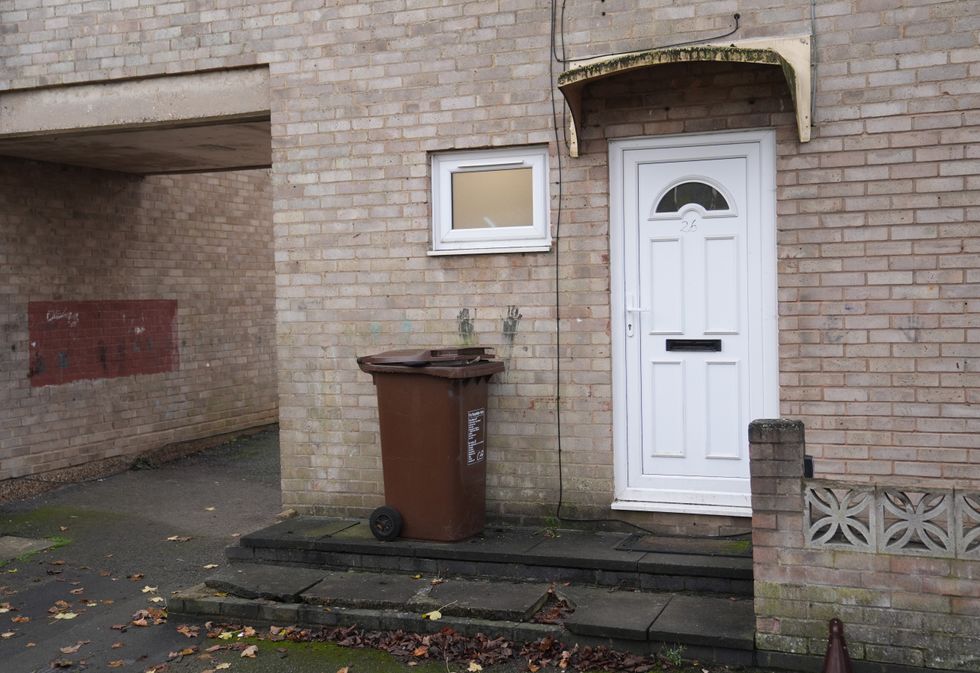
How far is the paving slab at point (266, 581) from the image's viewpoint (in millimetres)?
6055

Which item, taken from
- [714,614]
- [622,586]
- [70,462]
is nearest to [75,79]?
[70,462]

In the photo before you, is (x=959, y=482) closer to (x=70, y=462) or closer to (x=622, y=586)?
(x=622, y=586)

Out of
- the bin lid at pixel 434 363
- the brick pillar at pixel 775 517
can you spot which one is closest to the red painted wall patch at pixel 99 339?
the bin lid at pixel 434 363

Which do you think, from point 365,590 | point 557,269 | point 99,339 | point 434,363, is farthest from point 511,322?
point 99,339

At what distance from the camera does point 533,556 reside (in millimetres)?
6051

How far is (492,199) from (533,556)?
247cm

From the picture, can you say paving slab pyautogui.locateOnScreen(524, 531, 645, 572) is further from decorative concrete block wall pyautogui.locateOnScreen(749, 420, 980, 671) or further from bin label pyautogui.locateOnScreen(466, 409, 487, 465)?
decorative concrete block wall pyautogui.locateOnScreen(749, 420, 980, 671)

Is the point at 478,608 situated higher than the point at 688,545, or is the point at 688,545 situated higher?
the point at 688,545

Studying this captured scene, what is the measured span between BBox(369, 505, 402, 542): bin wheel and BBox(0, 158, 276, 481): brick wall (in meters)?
4.57

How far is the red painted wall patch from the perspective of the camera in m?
9.64

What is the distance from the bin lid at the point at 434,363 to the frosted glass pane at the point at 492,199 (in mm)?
976

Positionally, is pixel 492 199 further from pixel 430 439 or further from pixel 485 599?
pixel 485 599

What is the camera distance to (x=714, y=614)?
531 cm

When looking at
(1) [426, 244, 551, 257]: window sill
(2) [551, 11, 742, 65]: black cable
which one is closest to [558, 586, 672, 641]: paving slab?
(1) [426, 244, 551, 257]: window sill
